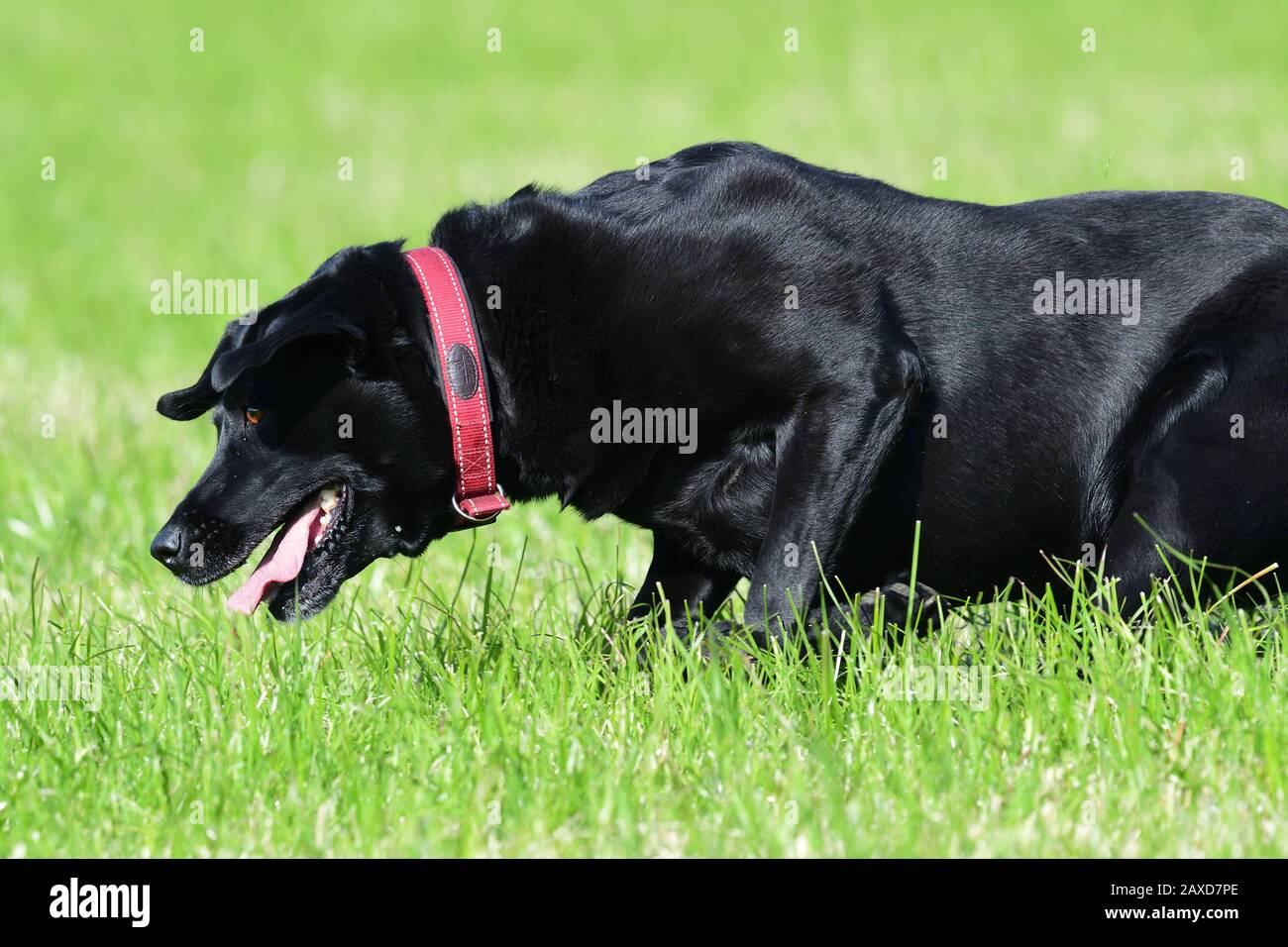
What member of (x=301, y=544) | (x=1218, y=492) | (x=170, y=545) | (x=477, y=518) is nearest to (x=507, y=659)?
(x=477, y=518)

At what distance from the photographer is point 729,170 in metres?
3.42

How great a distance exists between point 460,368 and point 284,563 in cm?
64

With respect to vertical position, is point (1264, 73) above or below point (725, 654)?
above

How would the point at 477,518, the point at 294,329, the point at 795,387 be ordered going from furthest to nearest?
the point at 477,518, the point at 795,387, the point at 294,329

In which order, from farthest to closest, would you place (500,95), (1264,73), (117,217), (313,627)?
(500,95) < (1264,73) < (117,217) < (313,627)

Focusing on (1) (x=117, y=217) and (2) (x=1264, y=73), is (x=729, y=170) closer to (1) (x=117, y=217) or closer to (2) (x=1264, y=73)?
(1) (x=117, y=217)

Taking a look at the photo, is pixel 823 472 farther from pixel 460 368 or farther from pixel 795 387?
pixel 460 368

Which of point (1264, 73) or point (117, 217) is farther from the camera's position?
point (1264, 73)

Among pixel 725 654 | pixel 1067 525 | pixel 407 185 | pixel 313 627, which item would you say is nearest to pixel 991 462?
pixel 1067 525

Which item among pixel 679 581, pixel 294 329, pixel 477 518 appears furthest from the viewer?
pixel 679 581

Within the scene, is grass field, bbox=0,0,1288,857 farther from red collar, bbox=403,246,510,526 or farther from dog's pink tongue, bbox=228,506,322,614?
red collar, bbox=403,246,510,526

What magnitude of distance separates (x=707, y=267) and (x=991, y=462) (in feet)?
2.58

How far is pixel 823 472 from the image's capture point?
324cm

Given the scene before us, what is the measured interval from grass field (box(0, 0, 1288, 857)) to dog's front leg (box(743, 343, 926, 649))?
18 cm
